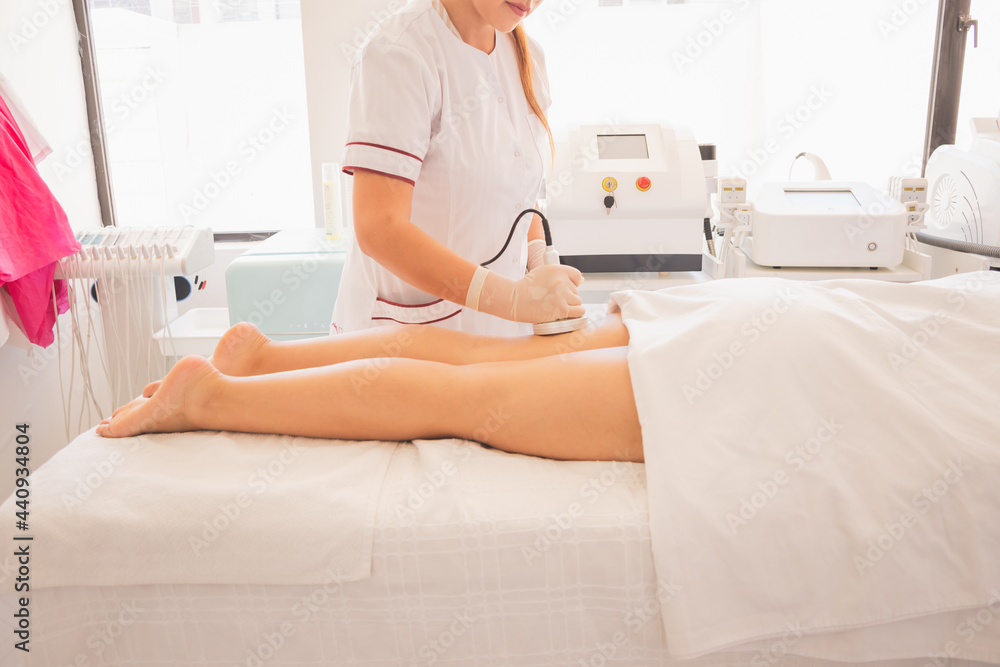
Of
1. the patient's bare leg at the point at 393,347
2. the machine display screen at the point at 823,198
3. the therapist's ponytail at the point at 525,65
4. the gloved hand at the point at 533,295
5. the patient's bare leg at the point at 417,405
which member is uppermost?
the therapist's ponytail at the point at 525,65

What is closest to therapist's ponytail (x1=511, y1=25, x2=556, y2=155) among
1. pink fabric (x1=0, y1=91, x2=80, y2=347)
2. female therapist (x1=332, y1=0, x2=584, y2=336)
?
female therapist (x1=332, y1=0, x2=584, y2=336)

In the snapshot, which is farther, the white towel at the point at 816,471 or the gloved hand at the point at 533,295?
the gloved hand at the point at 533,295

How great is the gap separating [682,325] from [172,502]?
Answer: 0.78 m

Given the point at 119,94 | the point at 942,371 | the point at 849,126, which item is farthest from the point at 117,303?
the point at 849,126

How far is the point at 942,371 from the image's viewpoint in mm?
1006

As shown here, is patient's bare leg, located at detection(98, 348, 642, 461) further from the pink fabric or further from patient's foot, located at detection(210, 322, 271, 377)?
the pink fabric

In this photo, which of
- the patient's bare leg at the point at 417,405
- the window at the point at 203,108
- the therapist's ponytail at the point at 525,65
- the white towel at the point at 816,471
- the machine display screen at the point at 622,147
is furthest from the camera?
the window at the point at 203,108

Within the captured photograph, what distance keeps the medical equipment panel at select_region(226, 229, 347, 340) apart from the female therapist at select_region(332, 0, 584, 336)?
44 centimetres

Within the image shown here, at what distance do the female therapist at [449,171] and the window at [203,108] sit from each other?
2.20m

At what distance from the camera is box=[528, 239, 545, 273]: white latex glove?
1497 millimetres

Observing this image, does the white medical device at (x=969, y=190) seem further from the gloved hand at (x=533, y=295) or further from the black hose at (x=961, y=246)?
the gloved hand at (x=533, y=295)

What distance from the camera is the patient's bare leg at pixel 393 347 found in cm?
120

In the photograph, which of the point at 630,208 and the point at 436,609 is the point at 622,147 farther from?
the point at 436,609

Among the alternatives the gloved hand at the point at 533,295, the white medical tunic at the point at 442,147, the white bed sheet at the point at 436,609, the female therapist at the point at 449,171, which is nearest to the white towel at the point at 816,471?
the white bed sheet at the point at 436,609
